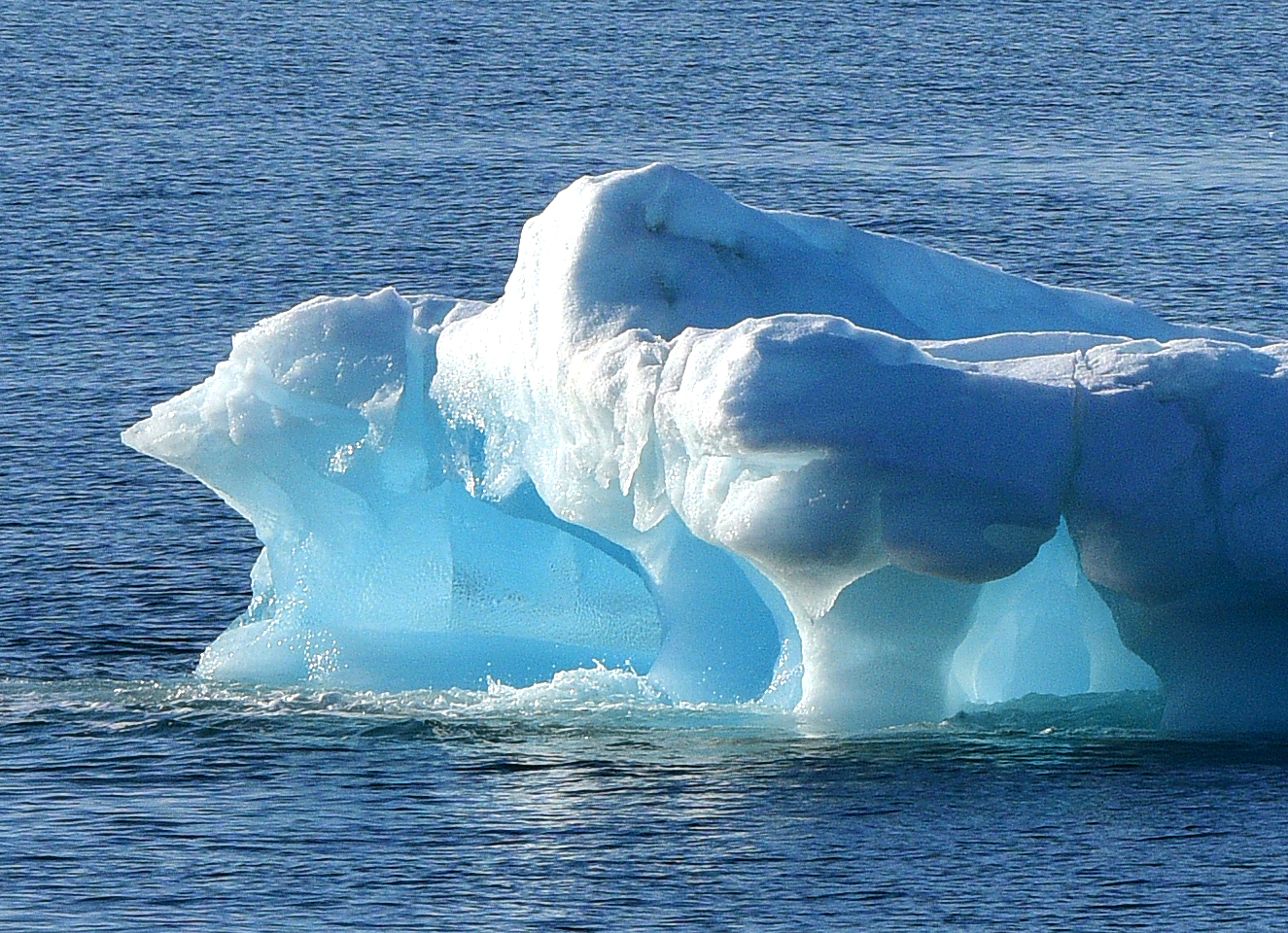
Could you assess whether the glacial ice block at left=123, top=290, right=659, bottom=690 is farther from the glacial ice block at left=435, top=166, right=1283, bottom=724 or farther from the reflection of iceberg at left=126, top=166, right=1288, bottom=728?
the glacial ice block at left=435, top=166, right=1283, bottom=724

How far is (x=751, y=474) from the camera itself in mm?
20000

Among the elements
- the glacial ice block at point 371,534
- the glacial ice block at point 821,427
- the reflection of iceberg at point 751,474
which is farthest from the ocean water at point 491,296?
the glacial ice block at point 821,427

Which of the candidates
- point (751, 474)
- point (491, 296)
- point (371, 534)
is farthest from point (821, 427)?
point (491, 296)

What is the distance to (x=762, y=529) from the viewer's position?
19.5 metres

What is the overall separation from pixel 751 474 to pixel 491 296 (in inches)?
843

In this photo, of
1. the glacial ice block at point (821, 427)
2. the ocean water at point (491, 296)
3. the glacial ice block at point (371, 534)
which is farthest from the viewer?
the glacial ice block at point (371, 534)

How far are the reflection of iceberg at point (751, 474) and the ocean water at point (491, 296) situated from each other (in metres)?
0.84

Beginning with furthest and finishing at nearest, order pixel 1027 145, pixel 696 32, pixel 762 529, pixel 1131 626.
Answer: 1. pixel 696 32
2. pixel 1027 145
3. pixel 1131 626
4. pixel 762 529

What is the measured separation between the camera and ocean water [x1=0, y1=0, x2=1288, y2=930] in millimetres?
18656

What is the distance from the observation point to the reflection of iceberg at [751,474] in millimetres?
19578

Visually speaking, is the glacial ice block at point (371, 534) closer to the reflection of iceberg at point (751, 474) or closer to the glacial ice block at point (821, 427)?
the reflection of iceberg at point (751, 474)

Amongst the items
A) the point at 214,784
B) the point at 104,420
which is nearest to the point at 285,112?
the point at 104,420

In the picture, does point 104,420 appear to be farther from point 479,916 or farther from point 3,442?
point 479,916

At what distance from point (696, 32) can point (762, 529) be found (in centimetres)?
Answer: 5552
